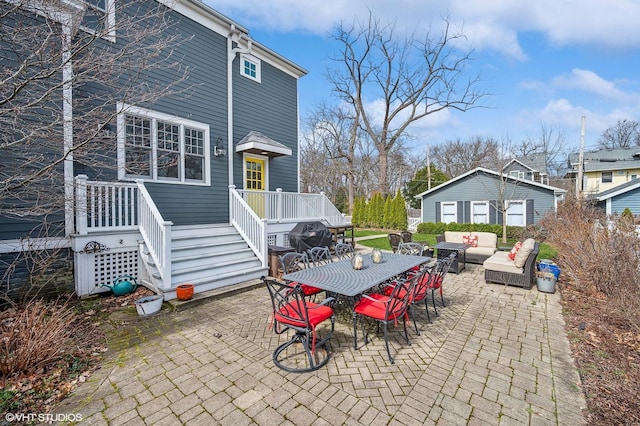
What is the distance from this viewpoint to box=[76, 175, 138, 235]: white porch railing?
196 inches

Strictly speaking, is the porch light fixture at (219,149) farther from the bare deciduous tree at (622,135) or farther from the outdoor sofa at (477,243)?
the bare deciduous tree at (622,135)

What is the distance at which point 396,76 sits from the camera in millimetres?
20031

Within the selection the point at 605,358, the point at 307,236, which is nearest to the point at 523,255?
the point at 605,358

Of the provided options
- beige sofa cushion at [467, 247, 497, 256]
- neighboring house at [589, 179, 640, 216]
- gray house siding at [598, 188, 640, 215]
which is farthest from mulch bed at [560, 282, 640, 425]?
gray house siding at [598, 188, 640, 215]

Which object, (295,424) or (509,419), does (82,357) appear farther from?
(509,419)

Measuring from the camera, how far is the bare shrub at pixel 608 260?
13.0 ft

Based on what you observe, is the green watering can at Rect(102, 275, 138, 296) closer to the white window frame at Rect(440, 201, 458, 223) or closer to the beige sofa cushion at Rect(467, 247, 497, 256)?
the beige sofa cushion at Rect(467, 247, 497, 256)

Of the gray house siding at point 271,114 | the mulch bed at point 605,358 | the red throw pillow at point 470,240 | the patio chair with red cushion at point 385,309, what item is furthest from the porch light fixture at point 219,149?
the mulch bed at point 605,358

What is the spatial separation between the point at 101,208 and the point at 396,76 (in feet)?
65.7

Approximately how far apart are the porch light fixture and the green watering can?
399 cm

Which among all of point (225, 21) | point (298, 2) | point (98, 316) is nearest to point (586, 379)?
point (98, 316)

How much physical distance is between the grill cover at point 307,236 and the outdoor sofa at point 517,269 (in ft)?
14.0

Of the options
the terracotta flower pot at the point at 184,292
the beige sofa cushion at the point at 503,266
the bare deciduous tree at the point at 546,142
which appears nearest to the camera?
the terracotta flower pot at the point at 184,292

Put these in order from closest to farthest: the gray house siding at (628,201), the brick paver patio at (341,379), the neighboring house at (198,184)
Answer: the brick paver patio at (341,379), the neighboring house at (198,184), the gray house siding at (628,201)
